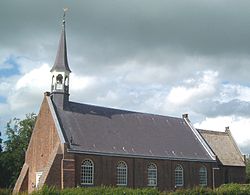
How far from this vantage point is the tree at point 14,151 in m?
57.5

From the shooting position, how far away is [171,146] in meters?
47.7

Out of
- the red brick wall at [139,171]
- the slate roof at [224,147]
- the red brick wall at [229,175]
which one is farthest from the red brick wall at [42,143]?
the slate roof at [224,147]

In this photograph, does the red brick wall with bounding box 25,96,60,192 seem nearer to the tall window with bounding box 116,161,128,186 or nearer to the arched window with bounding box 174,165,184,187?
the tall window with bounding box 116,161,128,186

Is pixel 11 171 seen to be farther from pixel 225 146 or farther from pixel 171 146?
pixel 225 146

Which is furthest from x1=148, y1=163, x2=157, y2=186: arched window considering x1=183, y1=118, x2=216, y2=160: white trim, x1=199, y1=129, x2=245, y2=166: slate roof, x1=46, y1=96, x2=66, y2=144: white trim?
x1=199, y1=129, x2=245, y2=166: slate roof

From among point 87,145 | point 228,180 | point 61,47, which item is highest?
point 61,47

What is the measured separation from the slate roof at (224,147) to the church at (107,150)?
889mm

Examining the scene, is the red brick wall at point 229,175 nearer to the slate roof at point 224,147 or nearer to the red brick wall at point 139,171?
the slate roof at point 224,147

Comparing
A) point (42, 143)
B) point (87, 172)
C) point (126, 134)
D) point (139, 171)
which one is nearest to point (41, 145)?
point (42, 143)

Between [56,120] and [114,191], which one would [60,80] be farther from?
[114,191]

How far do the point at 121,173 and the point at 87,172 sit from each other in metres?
4.15

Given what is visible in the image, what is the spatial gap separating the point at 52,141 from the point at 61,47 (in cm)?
1144

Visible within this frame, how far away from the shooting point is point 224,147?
55.4 meters

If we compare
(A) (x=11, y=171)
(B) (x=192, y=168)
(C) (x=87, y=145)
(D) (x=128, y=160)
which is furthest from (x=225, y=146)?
(A) (x=11, y=171)
